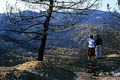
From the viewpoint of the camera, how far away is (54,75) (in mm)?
9008

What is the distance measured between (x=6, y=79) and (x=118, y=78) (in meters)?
5.66

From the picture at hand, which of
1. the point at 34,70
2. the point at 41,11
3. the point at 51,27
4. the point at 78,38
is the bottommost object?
the point at 78,38

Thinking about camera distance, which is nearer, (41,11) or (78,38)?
(41,11)

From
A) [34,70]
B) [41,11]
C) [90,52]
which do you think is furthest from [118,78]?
[41,11]

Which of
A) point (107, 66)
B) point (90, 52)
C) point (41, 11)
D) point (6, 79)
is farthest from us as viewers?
point (107, 66)

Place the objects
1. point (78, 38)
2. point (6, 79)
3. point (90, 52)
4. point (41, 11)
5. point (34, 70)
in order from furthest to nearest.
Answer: point (78, 38) → point (90, 52) → point (41, 11) → point (34, 70) → point (6, 79)

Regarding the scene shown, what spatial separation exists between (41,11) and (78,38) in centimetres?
5290

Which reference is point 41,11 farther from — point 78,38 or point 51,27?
point 78,38

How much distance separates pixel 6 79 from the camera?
6.60 m

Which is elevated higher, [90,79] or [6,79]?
[6,79]

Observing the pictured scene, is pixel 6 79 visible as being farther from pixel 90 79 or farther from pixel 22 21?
pixel 22 21

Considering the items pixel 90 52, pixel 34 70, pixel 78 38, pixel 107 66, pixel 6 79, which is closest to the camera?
pixel 6 79

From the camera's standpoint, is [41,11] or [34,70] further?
[41,11]

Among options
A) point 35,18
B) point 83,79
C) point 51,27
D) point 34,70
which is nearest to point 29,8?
point 35,18
